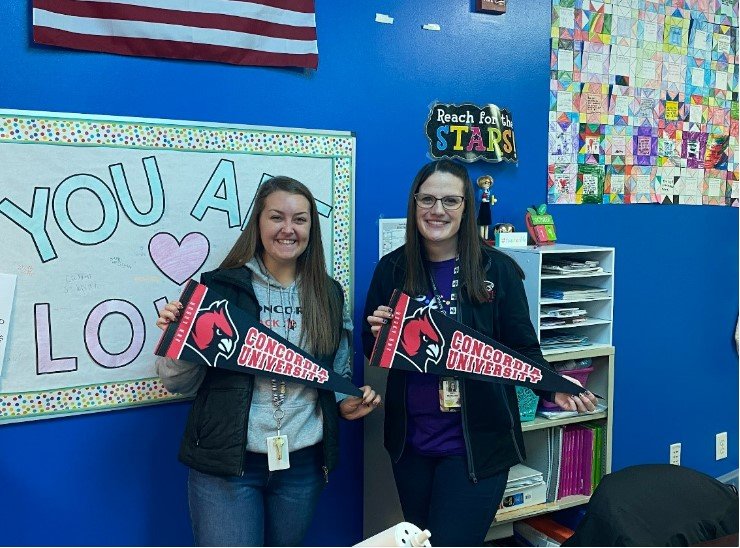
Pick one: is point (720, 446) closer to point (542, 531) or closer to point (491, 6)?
point (542, 531)

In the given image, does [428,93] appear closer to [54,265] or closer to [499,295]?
[499,295]

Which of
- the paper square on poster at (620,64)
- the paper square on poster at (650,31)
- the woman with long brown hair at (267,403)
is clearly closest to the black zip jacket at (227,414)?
the woman with long brown hair at (267,403)

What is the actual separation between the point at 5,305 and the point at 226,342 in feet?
2.36

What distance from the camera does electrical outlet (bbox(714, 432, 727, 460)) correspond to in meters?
3.86

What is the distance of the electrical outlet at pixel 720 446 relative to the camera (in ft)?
12.7

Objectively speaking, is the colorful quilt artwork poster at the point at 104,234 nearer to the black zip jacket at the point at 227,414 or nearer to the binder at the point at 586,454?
the black zip jacket at the point at 227,414

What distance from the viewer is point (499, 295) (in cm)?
209

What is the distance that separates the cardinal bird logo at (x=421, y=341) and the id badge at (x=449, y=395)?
78 millimetres

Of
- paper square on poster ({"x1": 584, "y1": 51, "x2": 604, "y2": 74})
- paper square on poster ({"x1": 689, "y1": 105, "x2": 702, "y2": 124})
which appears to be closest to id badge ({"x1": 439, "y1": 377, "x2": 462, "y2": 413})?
paper square on poster ({"x1": 584, "y1": 51, "x2": 604, "y2": 74})

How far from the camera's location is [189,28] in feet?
7.48

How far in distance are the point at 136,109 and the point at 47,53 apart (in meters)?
0.29

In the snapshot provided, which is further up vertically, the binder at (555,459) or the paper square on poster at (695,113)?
the paper square on poster at (695,113)

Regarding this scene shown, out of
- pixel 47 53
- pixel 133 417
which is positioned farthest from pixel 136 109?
pixel 133 417

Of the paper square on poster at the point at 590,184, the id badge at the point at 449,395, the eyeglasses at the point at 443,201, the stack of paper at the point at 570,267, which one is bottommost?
the id badge at the point at 449,395
